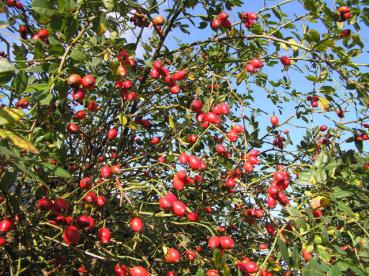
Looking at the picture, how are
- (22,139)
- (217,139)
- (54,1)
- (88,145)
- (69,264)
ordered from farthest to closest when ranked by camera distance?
(217,139) → (88,145) → (69,264) → (54,1) → (22,139)

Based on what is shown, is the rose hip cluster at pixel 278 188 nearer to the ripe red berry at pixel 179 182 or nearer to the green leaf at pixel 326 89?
the ripe red berry at pixel 179 182

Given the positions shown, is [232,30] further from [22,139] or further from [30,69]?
[22,139]

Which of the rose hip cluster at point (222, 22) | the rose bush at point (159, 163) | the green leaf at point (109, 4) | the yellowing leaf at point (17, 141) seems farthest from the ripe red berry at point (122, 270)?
the rose hip cluster at point (222, 22)

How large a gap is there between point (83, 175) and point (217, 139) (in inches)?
42.5

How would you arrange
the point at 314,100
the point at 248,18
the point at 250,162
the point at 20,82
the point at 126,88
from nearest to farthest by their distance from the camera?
the point at 20,82
the point at 126,88
the point at 250,162
the point at 248,18
the point at 314,100

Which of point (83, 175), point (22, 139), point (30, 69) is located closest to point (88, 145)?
point (83, 175)

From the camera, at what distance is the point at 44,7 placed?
52.1 inches

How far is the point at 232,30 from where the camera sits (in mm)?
2320

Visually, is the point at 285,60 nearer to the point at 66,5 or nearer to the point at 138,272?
the point at 66,5

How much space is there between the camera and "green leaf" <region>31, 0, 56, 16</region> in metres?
1.29

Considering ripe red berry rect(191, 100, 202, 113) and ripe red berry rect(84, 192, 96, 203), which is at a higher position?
ripe red berry rect(191, 100, 202, 113)

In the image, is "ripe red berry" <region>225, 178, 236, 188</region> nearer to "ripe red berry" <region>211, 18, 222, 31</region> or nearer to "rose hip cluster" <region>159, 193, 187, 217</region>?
"rose hip cluster" <region>159, 193, 187, 217</region>

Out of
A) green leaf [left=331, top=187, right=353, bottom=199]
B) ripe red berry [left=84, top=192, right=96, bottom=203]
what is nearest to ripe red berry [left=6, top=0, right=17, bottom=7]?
ripe red berry [left=84, top=192, right=96, bottom=203]

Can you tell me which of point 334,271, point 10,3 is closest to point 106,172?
point 334,271
